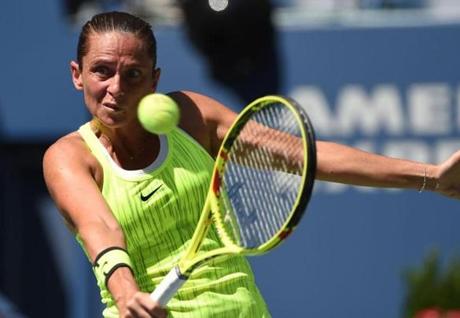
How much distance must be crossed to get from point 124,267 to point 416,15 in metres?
7.34

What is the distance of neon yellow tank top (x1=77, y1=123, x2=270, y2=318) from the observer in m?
4.67

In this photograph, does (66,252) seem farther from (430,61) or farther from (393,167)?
(393,167)

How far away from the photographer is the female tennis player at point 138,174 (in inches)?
181

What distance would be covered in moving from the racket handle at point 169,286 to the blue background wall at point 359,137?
697cm

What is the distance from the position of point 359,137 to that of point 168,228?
265 inches

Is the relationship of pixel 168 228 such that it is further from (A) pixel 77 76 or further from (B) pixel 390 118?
(B) pixel 390 118

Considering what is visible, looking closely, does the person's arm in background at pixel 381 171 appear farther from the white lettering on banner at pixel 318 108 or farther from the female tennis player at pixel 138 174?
the white lettering on banner at pixel 318 108

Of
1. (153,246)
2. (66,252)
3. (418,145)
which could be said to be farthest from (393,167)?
(66,252)

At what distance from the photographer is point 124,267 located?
4305 mm

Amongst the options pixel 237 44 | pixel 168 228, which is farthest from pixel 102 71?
pixel 237 44

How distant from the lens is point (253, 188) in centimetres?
466

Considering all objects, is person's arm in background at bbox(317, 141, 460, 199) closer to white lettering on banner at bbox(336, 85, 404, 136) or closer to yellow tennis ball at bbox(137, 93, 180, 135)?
yellow tennis ball at bbox(137, 93, 180, 135)

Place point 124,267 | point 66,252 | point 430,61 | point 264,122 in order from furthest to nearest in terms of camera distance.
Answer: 1. point 66,252
2. point 430,61
3. point 264,122
4. point 124,267

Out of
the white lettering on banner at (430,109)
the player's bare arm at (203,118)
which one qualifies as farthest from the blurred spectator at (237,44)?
the player's bare arm at (203,118)
